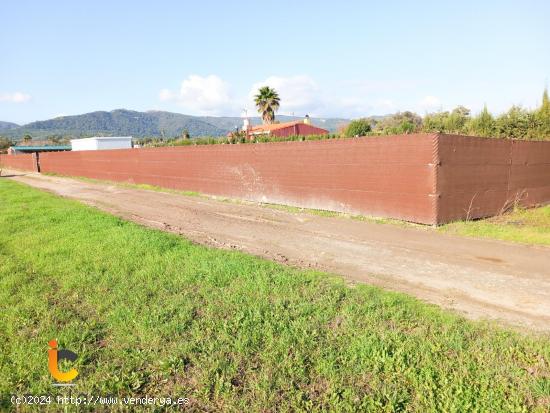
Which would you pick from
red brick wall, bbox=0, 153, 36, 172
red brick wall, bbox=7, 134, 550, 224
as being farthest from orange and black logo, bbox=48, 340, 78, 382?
red brick wall, bbox=0, 153, 36, 172

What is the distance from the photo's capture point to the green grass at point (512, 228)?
24.3ft

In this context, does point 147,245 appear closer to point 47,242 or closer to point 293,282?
point 47,242

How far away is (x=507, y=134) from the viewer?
50.4 ft

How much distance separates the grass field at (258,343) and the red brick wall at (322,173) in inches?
185

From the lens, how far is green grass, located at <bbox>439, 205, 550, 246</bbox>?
24.3 ft

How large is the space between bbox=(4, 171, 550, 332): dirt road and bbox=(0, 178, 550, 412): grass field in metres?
0.59

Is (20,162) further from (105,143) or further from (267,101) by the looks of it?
(267,101)

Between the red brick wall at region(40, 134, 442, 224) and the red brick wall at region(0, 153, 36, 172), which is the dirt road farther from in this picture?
the red brick wall at region(0, 153, 36, 172)

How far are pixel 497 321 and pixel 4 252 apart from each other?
25.5ft

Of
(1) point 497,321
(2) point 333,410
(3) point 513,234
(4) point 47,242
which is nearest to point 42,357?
(2) point 333,410

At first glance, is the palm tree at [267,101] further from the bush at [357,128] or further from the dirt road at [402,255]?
the dirt road at [402,255]

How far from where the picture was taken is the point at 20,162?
4534 centimetres

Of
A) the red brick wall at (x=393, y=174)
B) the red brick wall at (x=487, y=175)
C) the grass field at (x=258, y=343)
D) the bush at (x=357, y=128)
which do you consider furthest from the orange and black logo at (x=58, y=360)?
the bush at (x=357, y=128)

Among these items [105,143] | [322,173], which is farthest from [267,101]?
[322,173]
